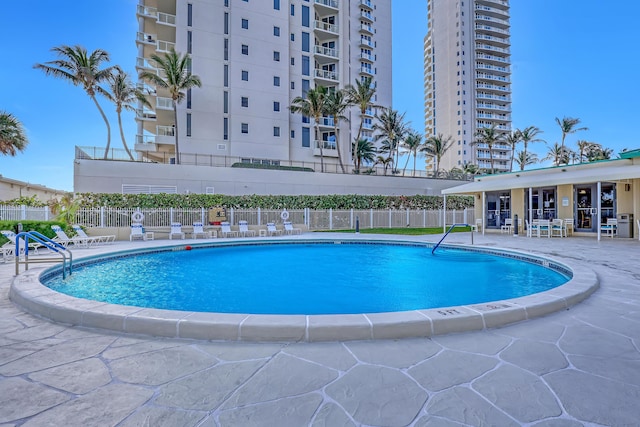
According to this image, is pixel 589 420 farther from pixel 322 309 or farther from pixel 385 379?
pixel 322 309

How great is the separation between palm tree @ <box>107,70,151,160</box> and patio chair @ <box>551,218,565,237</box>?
25508 mm

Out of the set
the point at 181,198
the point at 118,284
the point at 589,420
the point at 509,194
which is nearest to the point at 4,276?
the point at 118,284

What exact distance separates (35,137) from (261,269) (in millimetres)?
23281

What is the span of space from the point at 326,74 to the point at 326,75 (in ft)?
0.33

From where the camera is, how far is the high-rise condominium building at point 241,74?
2536 cm

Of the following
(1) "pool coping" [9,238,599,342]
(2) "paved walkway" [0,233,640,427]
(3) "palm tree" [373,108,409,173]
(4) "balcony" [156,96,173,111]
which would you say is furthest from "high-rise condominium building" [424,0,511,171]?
(2) "paved walkway" [0,233,640,427]

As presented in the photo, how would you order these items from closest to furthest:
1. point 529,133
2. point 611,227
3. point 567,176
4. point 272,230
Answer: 1. point 611,227
2. point 567,176
3. point 272,230
4. point 529,133

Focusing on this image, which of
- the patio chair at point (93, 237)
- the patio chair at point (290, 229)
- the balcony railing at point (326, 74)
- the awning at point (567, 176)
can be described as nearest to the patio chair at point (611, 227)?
the awning at point (567, 176)

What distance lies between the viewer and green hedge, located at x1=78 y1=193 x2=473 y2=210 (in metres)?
16.1

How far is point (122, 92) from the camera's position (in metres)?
23.5

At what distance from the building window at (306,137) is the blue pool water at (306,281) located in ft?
68.7

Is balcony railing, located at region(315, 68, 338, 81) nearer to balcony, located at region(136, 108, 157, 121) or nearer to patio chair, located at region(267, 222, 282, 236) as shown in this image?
balcony, located at region(136, 108, 157, 121)

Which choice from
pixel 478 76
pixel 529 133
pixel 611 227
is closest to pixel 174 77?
pixel 611 227

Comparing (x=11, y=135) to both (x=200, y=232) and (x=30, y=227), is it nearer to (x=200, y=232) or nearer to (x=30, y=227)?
(x=30, y=227)
